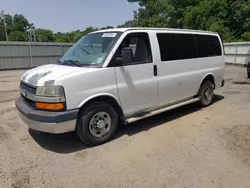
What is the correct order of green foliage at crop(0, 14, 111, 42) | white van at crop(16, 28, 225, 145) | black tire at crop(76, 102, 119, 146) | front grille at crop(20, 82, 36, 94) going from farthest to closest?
green foliage at crop(0, 14, 111, 42)
black tire at crop(76, 102, 119, 146)
front grille at crop(20, 82, 36, 94)
white van at crop(16, 28, 225, 145)

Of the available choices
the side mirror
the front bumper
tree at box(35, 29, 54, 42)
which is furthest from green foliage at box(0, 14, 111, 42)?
the front bumper

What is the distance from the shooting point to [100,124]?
4145 mm

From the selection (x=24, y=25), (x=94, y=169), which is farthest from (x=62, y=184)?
(x=24, y=25)

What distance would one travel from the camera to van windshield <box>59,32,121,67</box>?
13.5 feet

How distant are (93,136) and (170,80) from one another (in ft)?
6.95

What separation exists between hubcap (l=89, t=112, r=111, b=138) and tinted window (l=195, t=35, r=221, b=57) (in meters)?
3.13

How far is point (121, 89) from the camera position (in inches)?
168

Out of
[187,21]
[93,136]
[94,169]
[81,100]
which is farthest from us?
[187,21]

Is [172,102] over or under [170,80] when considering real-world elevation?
under

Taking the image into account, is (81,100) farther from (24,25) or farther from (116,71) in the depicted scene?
(24,25)

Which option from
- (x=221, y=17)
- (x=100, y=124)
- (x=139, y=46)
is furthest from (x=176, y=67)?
(x=221, y=17)

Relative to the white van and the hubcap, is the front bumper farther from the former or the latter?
the hubcap

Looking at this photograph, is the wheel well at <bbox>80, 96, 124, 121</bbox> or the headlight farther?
the wheel well at <bbox>80, 96, 124, 121</bbox>

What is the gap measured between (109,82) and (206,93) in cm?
343
